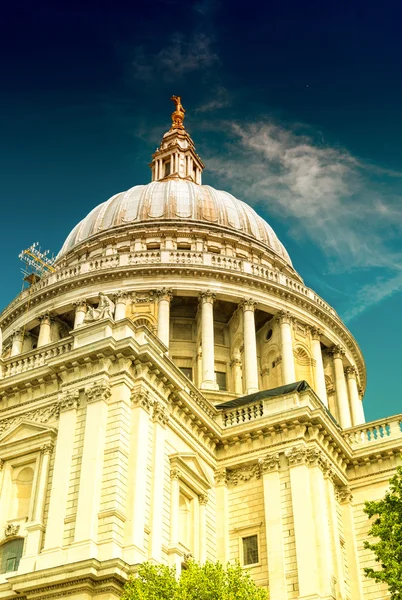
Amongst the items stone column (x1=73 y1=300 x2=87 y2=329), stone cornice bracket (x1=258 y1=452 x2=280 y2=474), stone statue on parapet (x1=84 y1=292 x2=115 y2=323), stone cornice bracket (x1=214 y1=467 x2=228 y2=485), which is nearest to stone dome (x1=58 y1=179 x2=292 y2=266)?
stone column (x1=73 y1=300 x2=87 y2=329)

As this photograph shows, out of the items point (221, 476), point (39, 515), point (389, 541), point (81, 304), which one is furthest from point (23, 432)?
point (81, 304)

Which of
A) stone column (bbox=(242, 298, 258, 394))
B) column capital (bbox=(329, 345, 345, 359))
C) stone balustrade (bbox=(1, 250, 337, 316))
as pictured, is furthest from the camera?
column capital (bbox=(329, 345, 345, 359))

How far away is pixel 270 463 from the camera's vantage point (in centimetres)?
2980

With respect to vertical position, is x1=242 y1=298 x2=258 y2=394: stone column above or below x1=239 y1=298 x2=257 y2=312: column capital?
below

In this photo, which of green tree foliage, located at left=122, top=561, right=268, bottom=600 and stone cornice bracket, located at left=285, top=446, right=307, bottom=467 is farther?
stone cornice bracket, located at left=285, top=446, right=307, bottom=467

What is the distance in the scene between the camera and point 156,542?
24.5 m

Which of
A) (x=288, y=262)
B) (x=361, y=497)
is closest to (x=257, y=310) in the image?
(x=288, y=262)

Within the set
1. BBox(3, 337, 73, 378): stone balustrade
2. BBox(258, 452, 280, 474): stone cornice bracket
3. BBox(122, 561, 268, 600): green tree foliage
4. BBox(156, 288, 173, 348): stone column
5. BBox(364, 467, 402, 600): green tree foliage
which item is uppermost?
BBox(156, 288, 173, 348): stone column

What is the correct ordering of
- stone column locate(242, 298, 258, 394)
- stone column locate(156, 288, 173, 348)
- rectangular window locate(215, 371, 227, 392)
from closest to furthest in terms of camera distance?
stone column locate(242, 298, 258, 394) < stone column locate(156, 288, 173, 348) < rectangular window locate(215, 371, 227, 392)

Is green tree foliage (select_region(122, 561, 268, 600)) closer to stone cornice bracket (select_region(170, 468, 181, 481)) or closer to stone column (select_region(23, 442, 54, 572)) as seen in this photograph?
stone column (select_region(23, 442, 54, 572))

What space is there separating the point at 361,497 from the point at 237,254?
82.0 feet

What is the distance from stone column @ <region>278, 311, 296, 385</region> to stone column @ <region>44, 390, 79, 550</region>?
19976 millimetres

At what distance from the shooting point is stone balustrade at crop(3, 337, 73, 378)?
2928 centimetres

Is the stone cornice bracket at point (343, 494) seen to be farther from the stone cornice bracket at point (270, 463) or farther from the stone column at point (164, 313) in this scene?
the stone column at point (164, 313)
